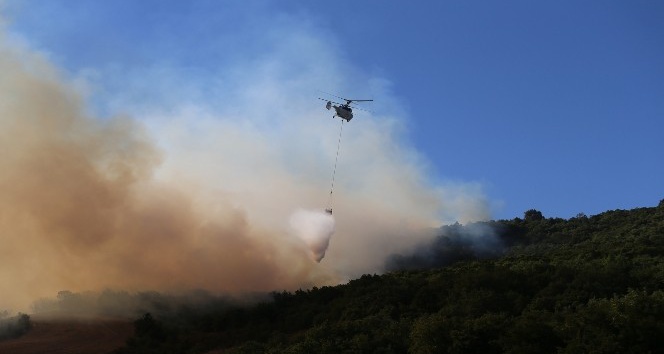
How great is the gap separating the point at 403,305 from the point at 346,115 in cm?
1829

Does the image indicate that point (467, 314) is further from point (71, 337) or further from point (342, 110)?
point (71, 337)

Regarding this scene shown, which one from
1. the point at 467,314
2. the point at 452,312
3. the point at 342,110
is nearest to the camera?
the point at 467,314

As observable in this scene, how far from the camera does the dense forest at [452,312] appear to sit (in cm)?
3897

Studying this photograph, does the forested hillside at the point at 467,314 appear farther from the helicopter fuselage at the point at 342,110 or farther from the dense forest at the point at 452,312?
the helicopter fuselage at the point at 342,110

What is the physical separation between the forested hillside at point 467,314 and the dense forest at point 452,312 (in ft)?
0.28

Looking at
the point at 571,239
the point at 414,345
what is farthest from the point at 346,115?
the point at 571,239

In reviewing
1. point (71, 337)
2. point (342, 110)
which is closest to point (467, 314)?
point (342, 110)

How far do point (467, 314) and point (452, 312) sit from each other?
1494 mm

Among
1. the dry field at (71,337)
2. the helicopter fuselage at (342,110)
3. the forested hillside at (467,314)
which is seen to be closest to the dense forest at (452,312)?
the forested hillside at (467,314)

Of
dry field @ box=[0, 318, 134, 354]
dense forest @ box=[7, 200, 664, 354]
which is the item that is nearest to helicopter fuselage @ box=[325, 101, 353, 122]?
dense forest @ box=[7, 200, 664, 354]

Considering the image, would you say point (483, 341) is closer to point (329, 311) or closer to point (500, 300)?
point (500, 300)

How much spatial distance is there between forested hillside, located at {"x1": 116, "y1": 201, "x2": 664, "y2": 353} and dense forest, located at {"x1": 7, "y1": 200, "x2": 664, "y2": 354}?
86 mm

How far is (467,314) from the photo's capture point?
5034cm

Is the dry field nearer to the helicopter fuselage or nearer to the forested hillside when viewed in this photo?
the forested hillside
